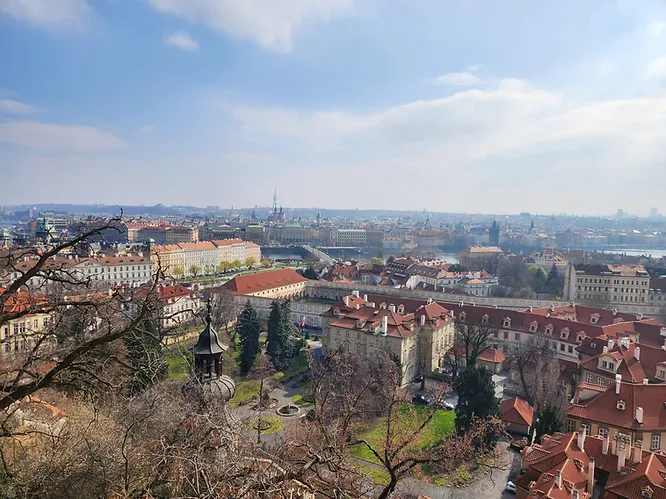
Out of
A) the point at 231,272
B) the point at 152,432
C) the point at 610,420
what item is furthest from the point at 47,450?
the point at 231,272

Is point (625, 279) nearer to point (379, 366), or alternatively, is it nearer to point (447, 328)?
point (447, 328)

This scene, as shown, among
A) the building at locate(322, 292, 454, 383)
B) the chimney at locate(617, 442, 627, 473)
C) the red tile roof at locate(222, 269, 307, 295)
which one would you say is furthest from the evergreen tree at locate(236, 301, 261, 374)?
the chimney at locate(617, 442, 627, 473)

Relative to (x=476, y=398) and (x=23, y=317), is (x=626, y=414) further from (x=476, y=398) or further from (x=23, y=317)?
(x=23, y=317)

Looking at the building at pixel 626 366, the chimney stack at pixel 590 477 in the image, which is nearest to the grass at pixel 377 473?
the chimney stack at pixel 590 477

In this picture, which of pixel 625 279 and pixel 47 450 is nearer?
pixel 47 450

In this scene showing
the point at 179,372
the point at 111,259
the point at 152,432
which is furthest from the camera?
the point at 111,259

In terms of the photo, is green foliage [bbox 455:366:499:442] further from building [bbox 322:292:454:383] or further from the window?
building [bbox 322:292:454:383]

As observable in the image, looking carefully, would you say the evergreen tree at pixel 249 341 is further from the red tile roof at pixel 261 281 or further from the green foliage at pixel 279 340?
the red tile roof at pixel 261 281
